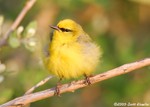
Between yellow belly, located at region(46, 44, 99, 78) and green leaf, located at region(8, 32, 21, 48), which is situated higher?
green leaf, located at region(8, 32, 21, 48)

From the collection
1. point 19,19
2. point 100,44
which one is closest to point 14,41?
point 19,19

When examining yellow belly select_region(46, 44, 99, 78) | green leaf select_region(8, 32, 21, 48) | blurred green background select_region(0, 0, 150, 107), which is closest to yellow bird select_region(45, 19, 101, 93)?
yellow belly select_region(46, 44, 99, 78)

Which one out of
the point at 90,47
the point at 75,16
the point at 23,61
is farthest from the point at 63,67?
the point at 75,16

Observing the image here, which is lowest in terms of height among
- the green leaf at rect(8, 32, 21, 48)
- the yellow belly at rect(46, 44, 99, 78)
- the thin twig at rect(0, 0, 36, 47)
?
the yellow belly at rect(46, 44, 99, 78)

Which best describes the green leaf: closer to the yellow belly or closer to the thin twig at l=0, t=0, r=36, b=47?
the thin twig at l=0, t=0, r=36, b=47

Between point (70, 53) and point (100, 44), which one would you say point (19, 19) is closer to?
point (70, 53)

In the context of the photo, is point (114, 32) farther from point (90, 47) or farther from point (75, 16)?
point (90, 47)

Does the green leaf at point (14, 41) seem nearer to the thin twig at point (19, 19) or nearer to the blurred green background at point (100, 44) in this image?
the thin twig at point (19, 19)
